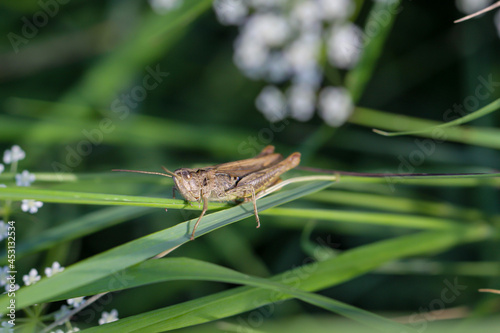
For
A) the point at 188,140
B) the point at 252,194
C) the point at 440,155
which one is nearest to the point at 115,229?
the point at 188,140

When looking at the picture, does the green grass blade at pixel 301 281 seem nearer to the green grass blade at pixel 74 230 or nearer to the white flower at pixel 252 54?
the green grass blade at pixel 74 230
